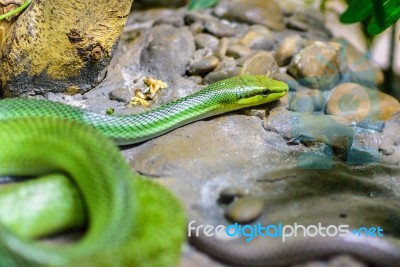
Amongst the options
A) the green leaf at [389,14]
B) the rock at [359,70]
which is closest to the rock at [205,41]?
the rock at [359,70]

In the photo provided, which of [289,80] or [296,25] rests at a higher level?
[296,25]

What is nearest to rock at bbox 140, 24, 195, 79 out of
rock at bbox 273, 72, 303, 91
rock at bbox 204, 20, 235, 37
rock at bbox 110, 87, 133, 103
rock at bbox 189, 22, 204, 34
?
rock at bbox 189, 22, 204, 34

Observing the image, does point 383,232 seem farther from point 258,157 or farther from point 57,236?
point 57,236

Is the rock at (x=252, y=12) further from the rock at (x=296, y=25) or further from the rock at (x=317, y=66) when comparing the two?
the rock at (x=317, y=66)

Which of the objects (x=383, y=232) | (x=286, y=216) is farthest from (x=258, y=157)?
(x=383, y=232)

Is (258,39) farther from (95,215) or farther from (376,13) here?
(95,215)

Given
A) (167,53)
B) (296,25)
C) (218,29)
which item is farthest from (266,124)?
(296,25)
